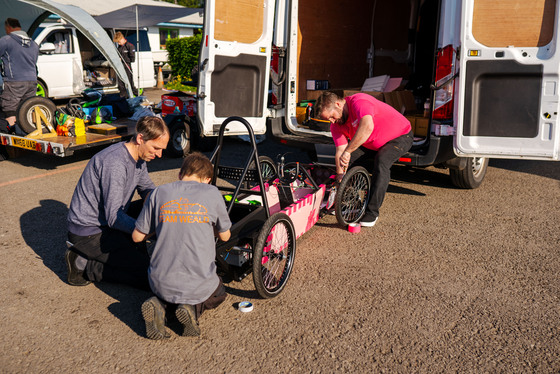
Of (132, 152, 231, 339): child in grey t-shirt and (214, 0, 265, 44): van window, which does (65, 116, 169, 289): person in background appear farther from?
(214, 0, 265, 44): van window

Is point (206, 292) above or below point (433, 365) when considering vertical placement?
above

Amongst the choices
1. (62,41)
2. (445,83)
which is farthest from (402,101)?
(62,41)

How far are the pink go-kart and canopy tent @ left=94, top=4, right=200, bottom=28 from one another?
10.5 meters

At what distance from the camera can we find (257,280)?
3.54 meters

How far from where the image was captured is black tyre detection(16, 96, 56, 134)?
746 centimetres

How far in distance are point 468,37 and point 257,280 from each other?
10.4 ft

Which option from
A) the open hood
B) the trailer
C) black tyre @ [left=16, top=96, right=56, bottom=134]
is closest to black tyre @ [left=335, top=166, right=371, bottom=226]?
the trailer

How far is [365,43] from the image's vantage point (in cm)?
972

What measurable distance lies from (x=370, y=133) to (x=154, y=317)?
108 inches

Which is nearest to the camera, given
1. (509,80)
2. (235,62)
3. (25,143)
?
(509,80)

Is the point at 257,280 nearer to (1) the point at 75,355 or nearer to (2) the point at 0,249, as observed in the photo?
(1) the point at 75,355

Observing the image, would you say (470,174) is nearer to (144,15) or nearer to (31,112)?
(31,112)

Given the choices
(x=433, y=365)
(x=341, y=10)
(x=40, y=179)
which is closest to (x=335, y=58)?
(x=341, y=10)

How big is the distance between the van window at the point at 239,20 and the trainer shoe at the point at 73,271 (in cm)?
288
